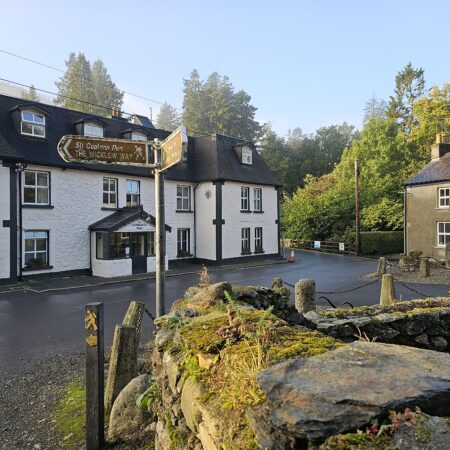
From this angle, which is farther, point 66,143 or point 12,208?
point 12,208

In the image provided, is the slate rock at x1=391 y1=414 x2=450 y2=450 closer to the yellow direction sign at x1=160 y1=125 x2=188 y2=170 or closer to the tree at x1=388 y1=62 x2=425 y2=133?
the yellow direction sign at x1=160 y1=125 x2=188 y2=170

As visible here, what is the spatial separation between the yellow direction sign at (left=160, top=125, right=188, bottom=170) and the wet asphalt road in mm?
4920

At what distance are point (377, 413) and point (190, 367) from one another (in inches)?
55.3

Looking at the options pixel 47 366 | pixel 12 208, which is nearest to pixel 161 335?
pixel 47 366

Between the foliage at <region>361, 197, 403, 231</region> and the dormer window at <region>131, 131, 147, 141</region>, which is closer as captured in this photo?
the dormer window at <region>131, 131, 147, 141</region>

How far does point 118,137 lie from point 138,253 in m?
7.37

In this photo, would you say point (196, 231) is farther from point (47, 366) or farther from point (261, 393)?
point (261, 393)

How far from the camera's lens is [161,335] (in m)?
3.63

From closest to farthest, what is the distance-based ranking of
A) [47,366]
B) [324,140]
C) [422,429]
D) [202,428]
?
[422,429] < [202,428] < [47,366] < [324,140]

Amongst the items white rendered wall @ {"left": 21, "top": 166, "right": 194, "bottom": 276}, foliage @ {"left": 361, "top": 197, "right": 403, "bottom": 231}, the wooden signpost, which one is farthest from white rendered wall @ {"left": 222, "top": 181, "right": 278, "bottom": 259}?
the wooden signpost

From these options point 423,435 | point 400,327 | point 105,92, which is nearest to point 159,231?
point 400,327

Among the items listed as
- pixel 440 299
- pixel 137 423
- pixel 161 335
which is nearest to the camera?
pixel 161 335

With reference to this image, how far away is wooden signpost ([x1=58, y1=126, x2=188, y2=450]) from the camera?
4.24 metres

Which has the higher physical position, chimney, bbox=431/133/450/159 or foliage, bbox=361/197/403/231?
chimney, bbox=431/133/450/159
